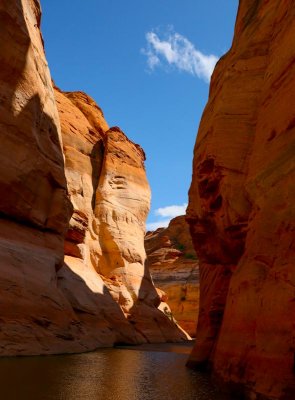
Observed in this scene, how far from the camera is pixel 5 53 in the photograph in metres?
17.4

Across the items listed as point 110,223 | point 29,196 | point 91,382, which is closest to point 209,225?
point 29,196

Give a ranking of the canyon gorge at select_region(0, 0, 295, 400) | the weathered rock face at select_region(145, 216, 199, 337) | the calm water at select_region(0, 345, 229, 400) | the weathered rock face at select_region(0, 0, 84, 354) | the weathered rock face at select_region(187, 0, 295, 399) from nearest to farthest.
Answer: the calm water at select_region(0, 345, 229, 400)
the weathered rock face at select_region(187, 0, 295, 399)
the canyon gorge at select_region(0, 0, 295, 400)
the weathered rock face at select_region(0, 0, 84, 354)
the weathered rock face at select_region(145, 216, 199, 337)

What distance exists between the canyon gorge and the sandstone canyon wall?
0.07 meters

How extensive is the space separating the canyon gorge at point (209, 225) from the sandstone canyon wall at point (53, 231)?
0.07 meters

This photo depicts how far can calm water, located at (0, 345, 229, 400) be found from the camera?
711 cm

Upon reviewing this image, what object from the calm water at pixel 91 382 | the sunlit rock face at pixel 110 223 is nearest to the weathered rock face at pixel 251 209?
the calm water at pixel 91 382

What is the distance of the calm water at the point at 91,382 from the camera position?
23.3 ft

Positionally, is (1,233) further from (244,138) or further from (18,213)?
(244,138)

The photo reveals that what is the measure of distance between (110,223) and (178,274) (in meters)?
22.3

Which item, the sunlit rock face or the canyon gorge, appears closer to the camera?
the canyon gorge

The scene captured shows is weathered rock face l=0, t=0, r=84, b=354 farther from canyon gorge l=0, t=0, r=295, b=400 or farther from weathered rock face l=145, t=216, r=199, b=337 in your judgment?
weathered rock face l=145, t=216, r=199, b=337

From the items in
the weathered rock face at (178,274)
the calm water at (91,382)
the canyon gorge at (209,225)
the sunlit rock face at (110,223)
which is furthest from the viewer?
the weathered rock face at (178,274)

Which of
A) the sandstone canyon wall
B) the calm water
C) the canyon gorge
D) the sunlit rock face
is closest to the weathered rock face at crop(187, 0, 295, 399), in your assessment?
the canyon gorge

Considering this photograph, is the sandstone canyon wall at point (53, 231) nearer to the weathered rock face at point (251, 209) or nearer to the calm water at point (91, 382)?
the calm water at point (91, 382)
